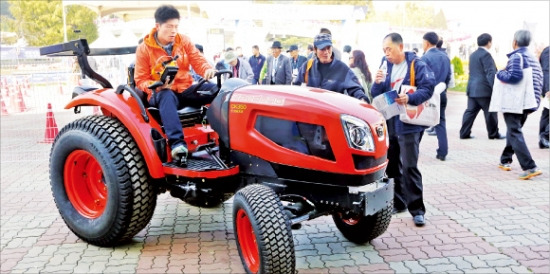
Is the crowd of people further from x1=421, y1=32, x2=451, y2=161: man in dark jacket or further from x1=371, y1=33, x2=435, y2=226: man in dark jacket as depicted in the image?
x1=421, y1=32, x2=451, y2=161: man in dark jacket

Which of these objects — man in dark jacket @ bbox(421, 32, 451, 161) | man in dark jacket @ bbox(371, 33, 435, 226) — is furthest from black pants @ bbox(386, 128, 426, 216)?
man in dark jacket @ bbox(421, 32, 451, 161)

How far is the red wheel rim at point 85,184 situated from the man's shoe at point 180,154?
0.95m

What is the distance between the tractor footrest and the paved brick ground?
2.32ft

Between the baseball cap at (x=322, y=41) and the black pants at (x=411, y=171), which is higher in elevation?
the baseball cap at (x=322, y=41)

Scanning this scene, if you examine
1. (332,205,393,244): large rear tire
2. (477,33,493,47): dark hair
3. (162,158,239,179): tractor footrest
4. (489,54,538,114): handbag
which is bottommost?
(332,205,393,244): large rear tire

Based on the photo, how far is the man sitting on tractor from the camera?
3799mm

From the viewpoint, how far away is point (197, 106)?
423cm

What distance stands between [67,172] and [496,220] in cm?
394

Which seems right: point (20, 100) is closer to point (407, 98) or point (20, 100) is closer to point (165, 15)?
point (165, 15)

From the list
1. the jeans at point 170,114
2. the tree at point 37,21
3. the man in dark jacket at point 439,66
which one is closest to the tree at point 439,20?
the tree at point 37,21

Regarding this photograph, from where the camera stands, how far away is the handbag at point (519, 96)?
6070 millimetres

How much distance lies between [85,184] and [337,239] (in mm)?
2298

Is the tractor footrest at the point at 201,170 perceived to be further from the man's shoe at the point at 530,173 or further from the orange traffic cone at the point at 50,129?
the orange traffic cone at the point at 50,129

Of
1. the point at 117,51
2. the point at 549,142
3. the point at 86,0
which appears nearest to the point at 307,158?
the point at 117,51
